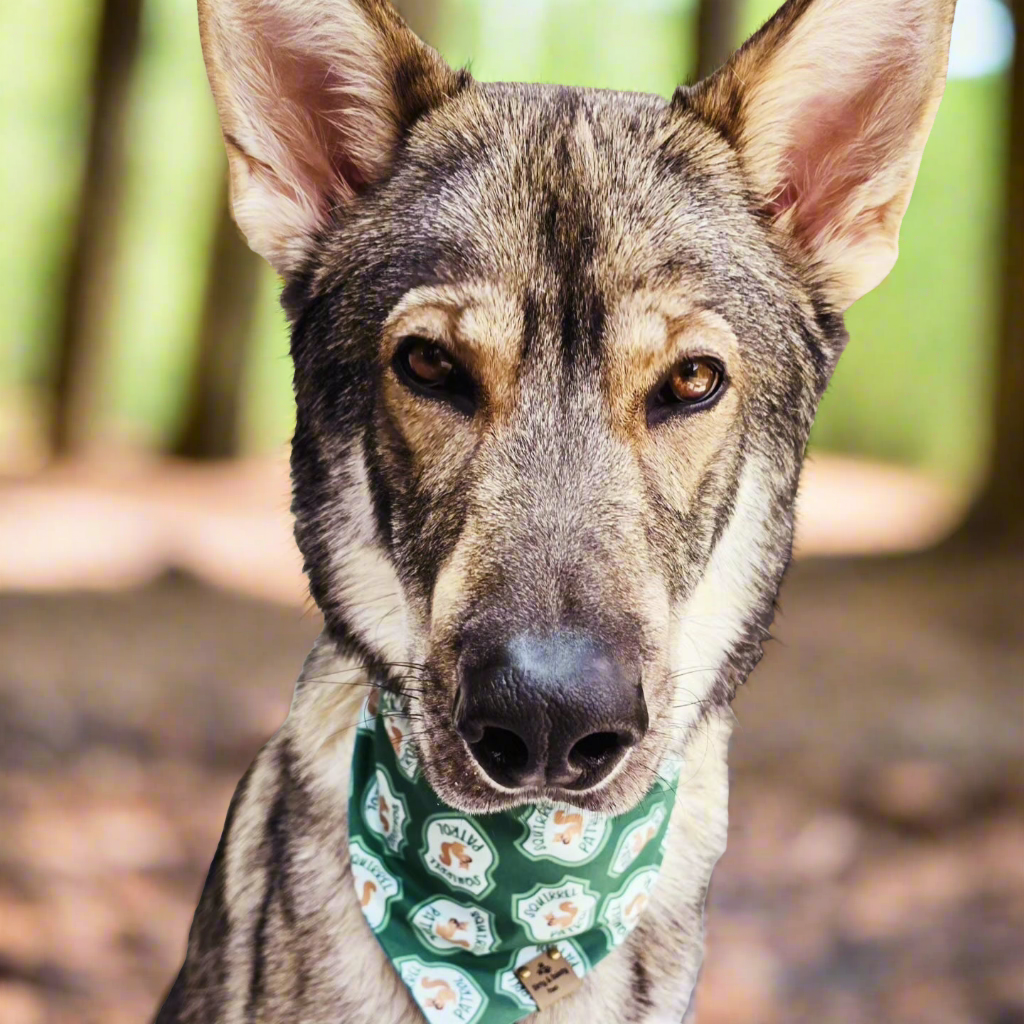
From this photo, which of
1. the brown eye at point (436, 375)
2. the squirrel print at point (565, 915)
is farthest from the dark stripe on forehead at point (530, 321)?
the squirrel print at point (565, 915)

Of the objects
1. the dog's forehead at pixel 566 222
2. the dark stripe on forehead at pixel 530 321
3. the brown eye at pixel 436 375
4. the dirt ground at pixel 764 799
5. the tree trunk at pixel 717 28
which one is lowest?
the dirt ground at pixel 764 799

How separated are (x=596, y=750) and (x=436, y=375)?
82 cm

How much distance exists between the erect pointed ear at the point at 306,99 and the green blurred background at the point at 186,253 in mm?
7508

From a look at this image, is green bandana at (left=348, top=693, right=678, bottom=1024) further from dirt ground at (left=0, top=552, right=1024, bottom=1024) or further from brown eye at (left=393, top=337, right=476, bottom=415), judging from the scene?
dirt ground at (left=0, top=552, right=1024, bottom=1024)

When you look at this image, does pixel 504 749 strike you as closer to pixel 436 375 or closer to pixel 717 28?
pixel 436 375

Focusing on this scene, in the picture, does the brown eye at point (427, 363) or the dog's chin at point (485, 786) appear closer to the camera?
the dog's chin at point (485, 786)

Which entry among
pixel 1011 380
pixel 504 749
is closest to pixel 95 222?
pixel 1011 380

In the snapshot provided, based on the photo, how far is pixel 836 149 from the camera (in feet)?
8.55

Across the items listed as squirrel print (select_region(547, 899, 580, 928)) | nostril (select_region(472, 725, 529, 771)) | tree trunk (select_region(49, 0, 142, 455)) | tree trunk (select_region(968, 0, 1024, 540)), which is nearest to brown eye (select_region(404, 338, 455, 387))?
nostril (select_region(472, 725, 529, 771))

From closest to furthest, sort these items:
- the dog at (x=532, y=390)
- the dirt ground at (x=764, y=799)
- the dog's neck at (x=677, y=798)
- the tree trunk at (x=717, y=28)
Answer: the dog at (x=532, y=390), the dog's neck at (x=677, y=798), the dirt ground at (x=764, y=799), the tree trunk at (x=717, y=28)

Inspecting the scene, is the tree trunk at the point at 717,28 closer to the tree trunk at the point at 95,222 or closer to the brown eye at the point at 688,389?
the brown eye at the point at 688,389

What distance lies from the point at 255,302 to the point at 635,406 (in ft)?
36.3

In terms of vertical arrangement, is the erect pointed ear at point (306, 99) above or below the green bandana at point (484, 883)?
above

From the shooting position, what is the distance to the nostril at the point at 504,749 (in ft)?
6.33
